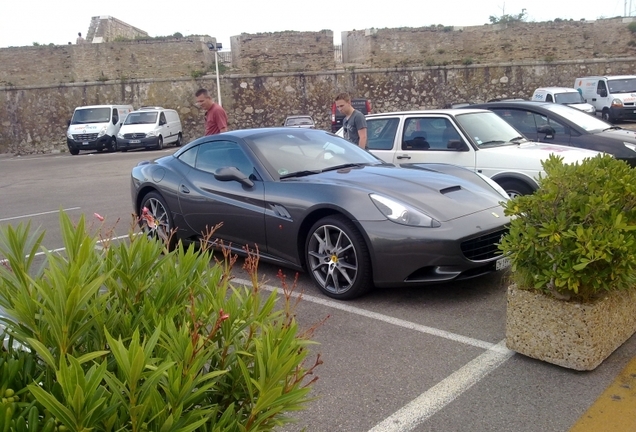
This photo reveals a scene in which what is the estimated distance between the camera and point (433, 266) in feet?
16.2

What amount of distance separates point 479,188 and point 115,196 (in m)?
8.64

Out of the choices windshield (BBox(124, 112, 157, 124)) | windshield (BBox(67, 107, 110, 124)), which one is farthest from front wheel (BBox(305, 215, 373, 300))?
windshield (BBox(67, 107, 110, 124))

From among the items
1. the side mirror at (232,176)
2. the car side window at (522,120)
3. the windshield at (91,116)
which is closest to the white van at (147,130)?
the windshield at (91,116)

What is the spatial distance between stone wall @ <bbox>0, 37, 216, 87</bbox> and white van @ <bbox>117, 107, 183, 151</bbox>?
5.73 metres

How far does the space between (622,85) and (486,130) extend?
2131 centimetres

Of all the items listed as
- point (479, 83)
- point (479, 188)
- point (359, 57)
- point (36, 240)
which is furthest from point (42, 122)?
point (36, 240)

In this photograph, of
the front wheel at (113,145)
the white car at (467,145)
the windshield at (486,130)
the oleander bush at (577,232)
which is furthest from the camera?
the front wheel at (113,145)

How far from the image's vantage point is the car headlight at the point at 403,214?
501cm

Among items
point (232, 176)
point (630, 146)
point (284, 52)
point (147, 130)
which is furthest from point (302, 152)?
point (284, 52)

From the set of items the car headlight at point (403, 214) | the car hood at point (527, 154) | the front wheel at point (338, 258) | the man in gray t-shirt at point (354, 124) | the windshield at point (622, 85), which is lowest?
the front wheel at point (338, 258)

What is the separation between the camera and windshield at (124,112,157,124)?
27859mm

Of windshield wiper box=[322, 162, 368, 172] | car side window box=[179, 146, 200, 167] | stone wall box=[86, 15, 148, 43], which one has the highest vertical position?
stone wall box=[86, 15, 148, 43]

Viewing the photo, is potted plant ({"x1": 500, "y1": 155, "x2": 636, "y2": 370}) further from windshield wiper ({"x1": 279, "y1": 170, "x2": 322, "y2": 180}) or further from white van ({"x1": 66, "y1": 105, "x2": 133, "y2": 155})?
white van ({"x1": 66, "y1": 105, "x2": 133, "y2": 155})

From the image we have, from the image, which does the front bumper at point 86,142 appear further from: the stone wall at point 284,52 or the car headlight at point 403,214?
the car headlight at point 403,214
